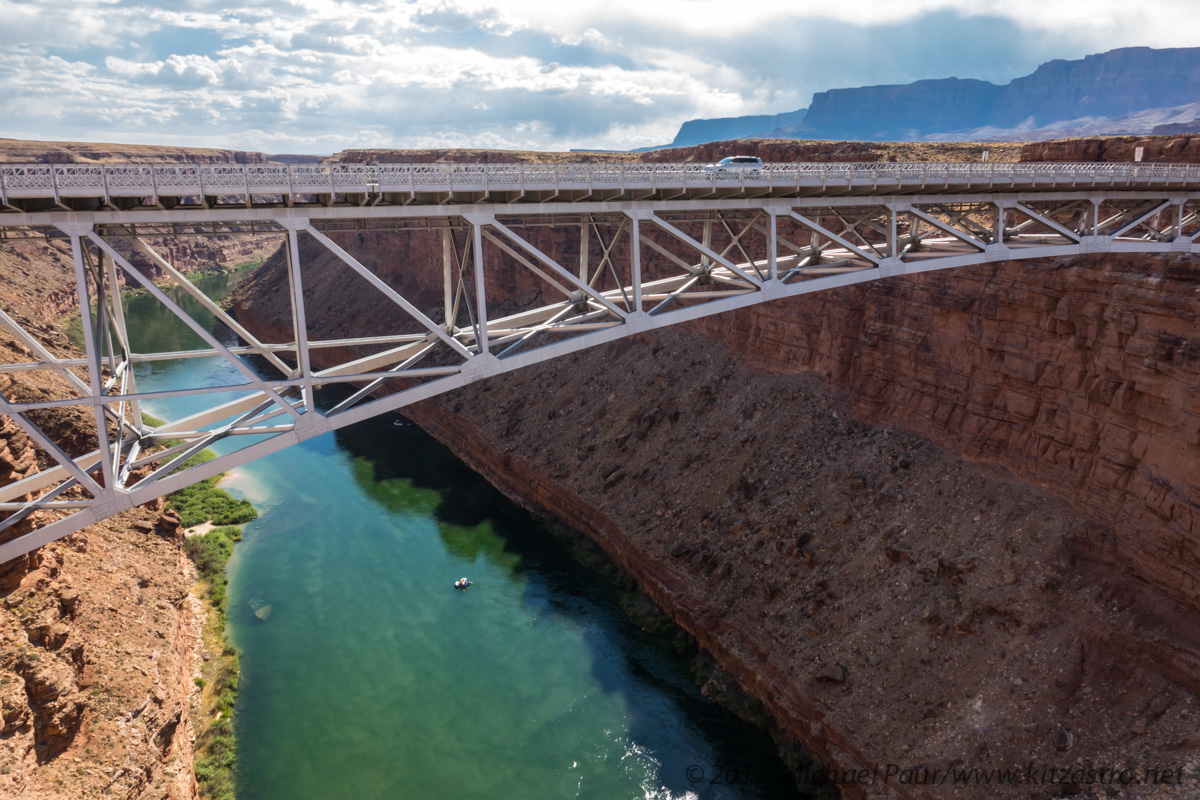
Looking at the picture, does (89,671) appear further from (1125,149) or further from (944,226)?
(1125,149)

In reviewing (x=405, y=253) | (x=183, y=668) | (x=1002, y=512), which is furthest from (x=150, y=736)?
(x=405, y=253)

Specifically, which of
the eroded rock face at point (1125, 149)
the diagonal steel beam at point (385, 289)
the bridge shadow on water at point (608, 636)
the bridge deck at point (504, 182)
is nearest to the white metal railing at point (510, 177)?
the bridge deck at point (504, 182)

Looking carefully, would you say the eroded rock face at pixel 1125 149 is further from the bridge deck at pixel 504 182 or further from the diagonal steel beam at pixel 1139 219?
the diagonal steel beam at pixel 1139 219

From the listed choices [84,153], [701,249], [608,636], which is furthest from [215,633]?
[84,153]

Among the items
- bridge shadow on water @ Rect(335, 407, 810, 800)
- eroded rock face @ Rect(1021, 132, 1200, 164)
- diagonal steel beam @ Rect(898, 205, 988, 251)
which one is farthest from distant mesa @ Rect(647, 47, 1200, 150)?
bridge shadow on water @ Rect(335, 407, 810, 800)

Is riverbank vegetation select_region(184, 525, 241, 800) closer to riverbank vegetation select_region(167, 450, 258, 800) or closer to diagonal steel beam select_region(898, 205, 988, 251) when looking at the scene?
riverbank vegetation select_region(167, 450, 258, 800)
